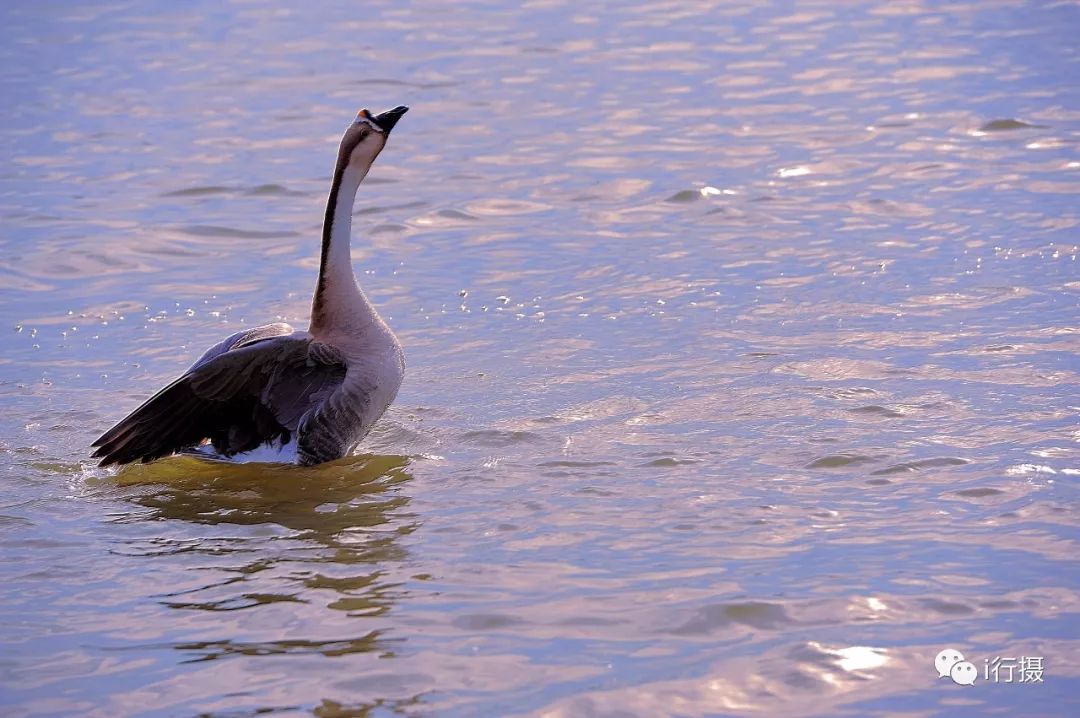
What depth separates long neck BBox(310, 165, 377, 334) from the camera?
25.7 feet

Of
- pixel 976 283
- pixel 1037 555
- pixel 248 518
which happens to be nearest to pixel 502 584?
pixel 248 518

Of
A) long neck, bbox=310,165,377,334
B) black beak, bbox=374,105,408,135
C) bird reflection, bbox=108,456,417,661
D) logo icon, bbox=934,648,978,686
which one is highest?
black beak, bbox=374,105,408,135

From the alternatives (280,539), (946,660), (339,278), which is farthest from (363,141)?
(946,660)

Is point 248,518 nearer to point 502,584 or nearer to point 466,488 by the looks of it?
point 466,488

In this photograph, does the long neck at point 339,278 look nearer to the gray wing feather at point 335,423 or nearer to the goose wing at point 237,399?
the goose wing at point 237,399

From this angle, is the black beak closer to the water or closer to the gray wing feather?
the gray wing feather

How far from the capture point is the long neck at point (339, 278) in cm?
785

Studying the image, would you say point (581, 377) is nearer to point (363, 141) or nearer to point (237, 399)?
point (363, 141)

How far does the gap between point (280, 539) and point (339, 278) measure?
163cm

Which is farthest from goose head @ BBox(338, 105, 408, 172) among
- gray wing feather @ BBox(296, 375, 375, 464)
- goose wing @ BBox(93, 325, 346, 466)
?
gray wing feather @ BBox(296, 375, 375, 464)

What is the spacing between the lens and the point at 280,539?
268 inches

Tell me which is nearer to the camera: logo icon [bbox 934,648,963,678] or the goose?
logo icon [bbox 934,648,963,678]

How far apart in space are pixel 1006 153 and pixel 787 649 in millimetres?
8465

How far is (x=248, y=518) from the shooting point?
718 centimetres
